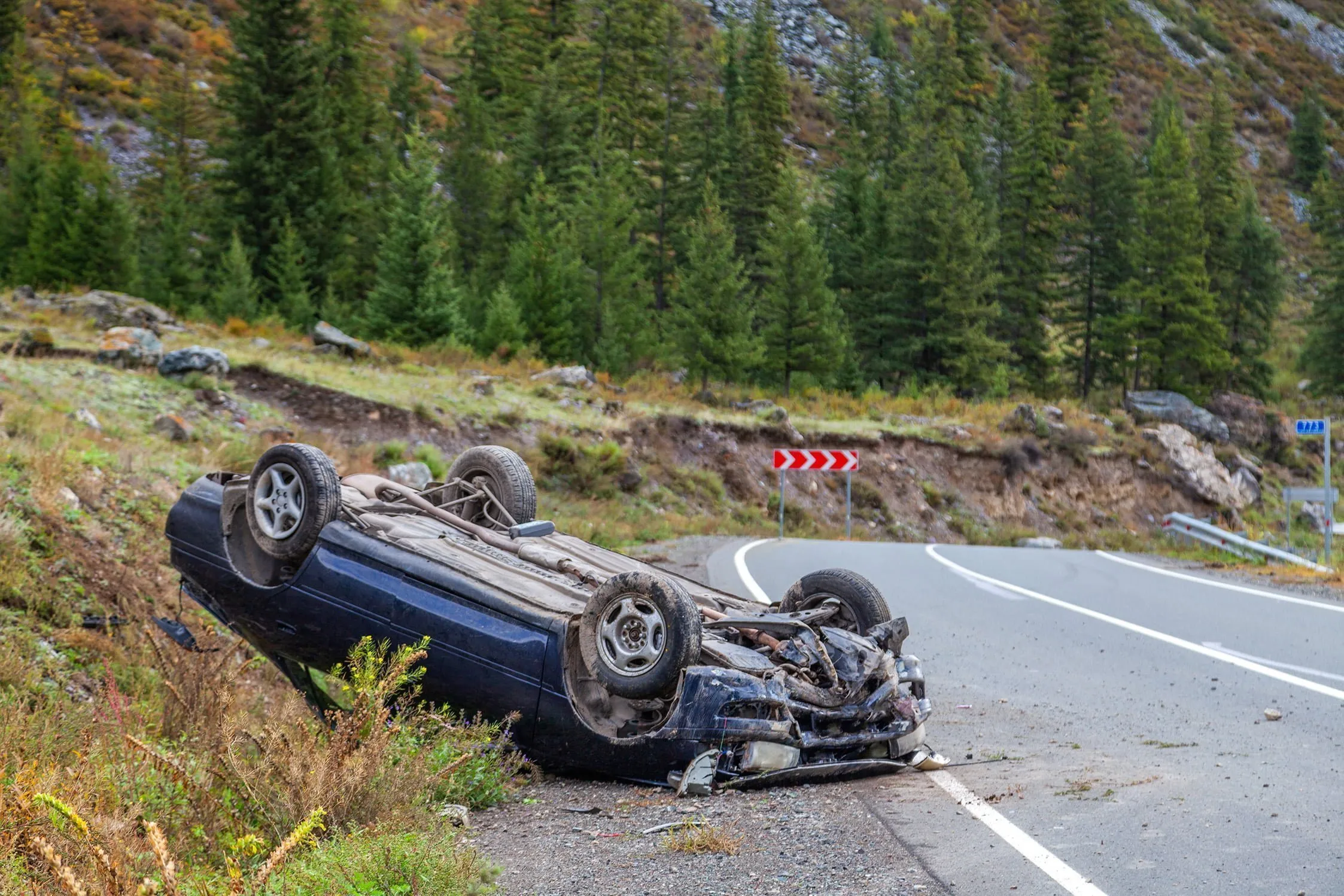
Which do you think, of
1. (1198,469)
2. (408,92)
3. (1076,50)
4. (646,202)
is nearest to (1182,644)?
(1198,469)

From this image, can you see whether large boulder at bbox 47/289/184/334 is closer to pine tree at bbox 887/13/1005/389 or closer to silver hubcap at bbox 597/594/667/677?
silver hubcap at bbox 597/594/667/677

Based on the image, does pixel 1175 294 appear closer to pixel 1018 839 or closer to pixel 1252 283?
pixel 1252 283

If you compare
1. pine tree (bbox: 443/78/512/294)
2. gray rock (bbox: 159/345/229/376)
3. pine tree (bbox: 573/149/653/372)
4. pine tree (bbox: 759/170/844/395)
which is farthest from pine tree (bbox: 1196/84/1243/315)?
gray rock (bbox: 159/345/229/376)

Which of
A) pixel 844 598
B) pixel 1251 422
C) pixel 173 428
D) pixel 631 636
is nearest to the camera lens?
pixel 631 636

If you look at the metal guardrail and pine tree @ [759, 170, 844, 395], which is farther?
pine tree @ [759, 170, 844, 395]

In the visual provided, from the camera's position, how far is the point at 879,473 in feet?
95.7

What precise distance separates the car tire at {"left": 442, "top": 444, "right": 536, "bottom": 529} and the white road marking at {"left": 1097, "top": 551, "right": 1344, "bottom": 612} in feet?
27.8

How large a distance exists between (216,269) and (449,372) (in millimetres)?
11200

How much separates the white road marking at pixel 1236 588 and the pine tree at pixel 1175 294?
32377 millimetres

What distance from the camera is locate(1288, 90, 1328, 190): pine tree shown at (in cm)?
7675

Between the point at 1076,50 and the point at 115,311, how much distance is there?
223 feet

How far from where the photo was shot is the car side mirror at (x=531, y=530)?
23.6ft

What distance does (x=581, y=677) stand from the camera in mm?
5465

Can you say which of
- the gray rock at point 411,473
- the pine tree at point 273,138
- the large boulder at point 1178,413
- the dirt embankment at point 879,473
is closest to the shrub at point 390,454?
the gray rock at point 411,473
